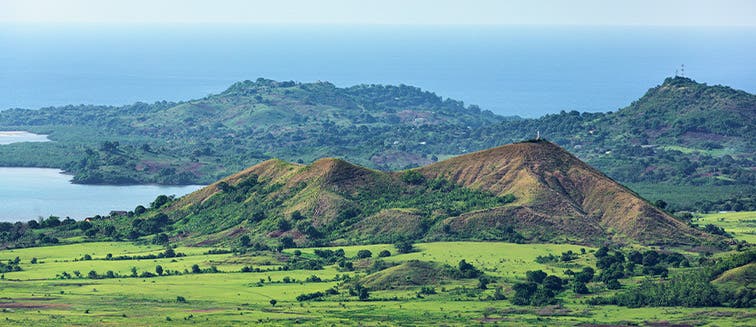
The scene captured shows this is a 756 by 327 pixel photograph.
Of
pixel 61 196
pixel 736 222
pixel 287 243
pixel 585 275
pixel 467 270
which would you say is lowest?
pixel 585 275

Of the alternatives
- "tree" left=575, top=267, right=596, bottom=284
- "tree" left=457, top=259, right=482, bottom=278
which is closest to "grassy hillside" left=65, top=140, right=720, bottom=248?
"tree" left=575, top=267, right=596, bottom=284

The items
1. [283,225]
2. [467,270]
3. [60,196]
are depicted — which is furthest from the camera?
[60,196]

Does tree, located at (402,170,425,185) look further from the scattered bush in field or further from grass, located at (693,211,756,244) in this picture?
the scattered bush in field

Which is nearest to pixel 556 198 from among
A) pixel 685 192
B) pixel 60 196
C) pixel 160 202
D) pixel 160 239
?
pixel 160 239

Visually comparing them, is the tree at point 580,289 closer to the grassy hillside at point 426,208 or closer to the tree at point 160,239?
the grassy hillside at point 426,208

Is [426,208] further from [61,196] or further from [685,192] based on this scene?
[61,196]

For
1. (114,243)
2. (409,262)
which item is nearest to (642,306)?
(409,262)
